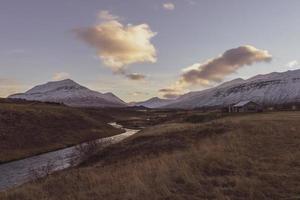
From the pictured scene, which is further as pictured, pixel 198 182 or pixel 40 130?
pixel 40 130

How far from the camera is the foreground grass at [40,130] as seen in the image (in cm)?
6322

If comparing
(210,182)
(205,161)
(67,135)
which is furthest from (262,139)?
(67,135)

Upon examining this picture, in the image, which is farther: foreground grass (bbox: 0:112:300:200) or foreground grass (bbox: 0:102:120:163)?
foreground grass (bbox: 0:102:120:163)

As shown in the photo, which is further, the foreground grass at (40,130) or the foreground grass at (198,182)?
the foreground grass at (40,130)

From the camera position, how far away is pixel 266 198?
1259 centimetres

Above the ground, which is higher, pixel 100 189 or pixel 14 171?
pixel 100 189

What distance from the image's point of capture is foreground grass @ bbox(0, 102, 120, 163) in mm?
63219

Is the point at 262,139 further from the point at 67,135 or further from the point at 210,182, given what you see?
the point at 67,135

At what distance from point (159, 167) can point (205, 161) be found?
2.49m

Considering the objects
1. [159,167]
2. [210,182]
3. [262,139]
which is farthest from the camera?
[262,139]

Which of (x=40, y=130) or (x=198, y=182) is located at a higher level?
(x=40, y=130)

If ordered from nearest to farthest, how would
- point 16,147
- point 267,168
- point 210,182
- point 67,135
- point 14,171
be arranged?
point 210,182 < point 267,168 < point 14,171 < point 16,147 < point 67,135

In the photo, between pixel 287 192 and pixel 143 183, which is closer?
pixel 287 192

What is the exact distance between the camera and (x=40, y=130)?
78375 mm
